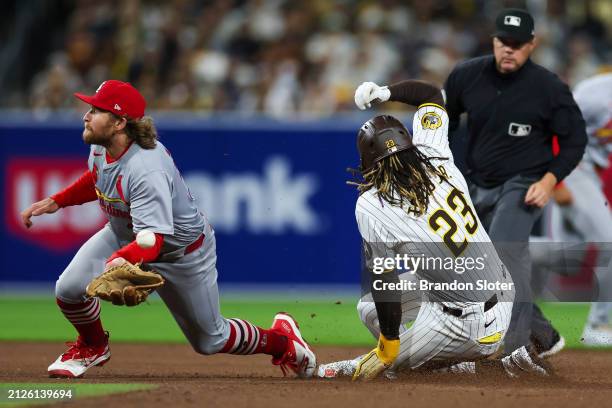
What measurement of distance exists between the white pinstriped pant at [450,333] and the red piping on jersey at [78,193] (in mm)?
2122

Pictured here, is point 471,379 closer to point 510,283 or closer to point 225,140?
point 510,283

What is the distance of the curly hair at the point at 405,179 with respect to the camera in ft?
19.4

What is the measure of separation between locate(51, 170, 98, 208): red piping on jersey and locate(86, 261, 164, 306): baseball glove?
100 cm

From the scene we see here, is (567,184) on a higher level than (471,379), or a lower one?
higher

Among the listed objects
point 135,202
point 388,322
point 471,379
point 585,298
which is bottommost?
point 585,298

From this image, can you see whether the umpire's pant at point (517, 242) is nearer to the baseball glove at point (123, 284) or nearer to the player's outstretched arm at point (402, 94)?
the player's outstretched arm at point (402, 94)

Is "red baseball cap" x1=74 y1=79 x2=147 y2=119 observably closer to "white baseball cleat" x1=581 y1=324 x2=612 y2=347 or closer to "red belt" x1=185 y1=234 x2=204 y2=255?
"red belt" x1=185 y1=234 x2=204 y2=255

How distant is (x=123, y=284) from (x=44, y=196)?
6654 millimetres

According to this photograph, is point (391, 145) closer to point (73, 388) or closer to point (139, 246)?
point (139, 246)

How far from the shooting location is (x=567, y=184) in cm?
887

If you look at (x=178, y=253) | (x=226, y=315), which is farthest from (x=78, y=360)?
(x=226, y=315)

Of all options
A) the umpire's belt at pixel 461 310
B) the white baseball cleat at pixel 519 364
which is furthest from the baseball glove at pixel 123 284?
the white baseball cleat at pixel 519 364

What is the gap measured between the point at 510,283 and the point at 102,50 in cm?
988

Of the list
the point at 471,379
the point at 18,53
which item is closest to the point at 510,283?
the point at 471,379
